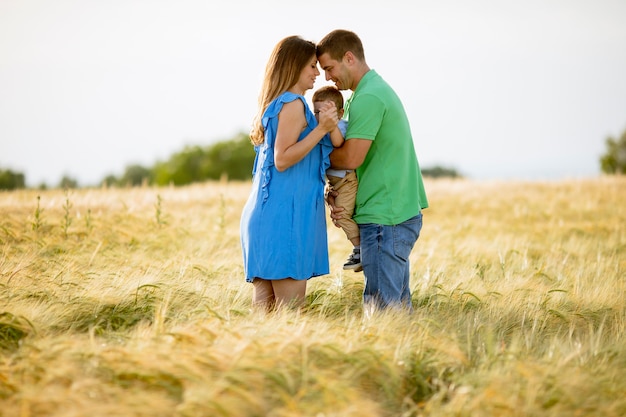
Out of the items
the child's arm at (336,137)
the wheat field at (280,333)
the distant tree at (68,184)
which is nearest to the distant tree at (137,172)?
the distant tree at (68,184)

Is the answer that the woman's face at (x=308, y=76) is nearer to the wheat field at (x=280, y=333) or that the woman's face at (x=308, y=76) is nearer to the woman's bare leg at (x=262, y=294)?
the woman's bare leg at (x=262, y=294)

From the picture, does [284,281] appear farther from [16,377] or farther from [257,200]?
[16,377]

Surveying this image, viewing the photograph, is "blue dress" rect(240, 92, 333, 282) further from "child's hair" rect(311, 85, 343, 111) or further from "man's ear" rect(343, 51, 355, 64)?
"man's ear" rect(343, 51, 355, 64)

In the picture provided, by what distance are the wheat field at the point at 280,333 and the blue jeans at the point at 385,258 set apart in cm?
24

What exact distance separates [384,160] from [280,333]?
1.63 meters

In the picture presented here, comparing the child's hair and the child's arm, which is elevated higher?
the child's hair

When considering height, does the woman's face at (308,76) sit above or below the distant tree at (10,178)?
above

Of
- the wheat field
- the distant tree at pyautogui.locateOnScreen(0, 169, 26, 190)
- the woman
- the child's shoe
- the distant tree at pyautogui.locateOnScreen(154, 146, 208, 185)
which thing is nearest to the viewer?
the wheat field

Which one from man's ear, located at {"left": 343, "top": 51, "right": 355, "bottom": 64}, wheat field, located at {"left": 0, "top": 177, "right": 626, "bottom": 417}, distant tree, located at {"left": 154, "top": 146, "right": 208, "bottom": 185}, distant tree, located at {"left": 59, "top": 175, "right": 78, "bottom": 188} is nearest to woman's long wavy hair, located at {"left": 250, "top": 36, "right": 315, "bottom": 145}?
man's ear, located at {"left": 343, "top": 51, "right": 355, "bottom": 64}

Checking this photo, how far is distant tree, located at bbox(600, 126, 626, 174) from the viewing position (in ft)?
171

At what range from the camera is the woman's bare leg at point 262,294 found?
473 centimetres

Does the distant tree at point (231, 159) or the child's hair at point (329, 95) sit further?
the distant tree at point (231, 159)

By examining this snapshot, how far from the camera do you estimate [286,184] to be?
4.49 meters

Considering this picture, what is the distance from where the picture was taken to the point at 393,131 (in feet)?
15.1
